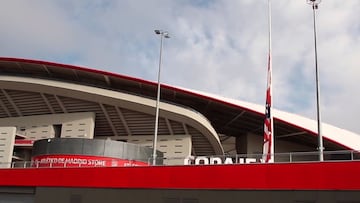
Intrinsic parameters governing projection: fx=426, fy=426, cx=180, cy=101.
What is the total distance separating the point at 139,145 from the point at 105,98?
36.0 ft

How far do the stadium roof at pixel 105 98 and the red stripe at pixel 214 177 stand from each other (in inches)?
823

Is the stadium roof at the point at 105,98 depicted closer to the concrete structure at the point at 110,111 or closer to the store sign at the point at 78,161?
the concrete structure at the point at 110,111

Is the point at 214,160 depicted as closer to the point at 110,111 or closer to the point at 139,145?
the point at 139,145

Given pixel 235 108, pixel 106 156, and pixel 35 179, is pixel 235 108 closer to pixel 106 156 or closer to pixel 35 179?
pixel 106 156

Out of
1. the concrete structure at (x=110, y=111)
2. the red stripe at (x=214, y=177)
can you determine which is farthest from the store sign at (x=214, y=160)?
the concrete structure at (x=110, y=111)

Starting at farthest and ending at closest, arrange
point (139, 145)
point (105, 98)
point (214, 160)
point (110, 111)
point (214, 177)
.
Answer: point (110, 111) → point (105, 98) → point (139, 145) → point (214, 160) → point (214, 177)

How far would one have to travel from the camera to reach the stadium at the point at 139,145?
14594 millimetres

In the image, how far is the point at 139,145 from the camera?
1158 inches

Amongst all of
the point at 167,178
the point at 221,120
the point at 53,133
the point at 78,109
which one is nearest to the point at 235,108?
the point at 221,120

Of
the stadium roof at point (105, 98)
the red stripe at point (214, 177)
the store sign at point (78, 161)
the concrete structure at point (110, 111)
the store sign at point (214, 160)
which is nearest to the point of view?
the red stripe at point (214, 177)

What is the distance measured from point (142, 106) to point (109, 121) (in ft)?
15.3

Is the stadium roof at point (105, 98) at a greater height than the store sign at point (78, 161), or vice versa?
the stadium roof at point (105, 98)

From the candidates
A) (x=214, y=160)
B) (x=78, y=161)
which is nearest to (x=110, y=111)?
(x=78, y=161)

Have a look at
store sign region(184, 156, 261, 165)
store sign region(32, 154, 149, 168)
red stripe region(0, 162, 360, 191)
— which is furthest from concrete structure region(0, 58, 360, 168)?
store sign region(184, 156, 261, 165)
